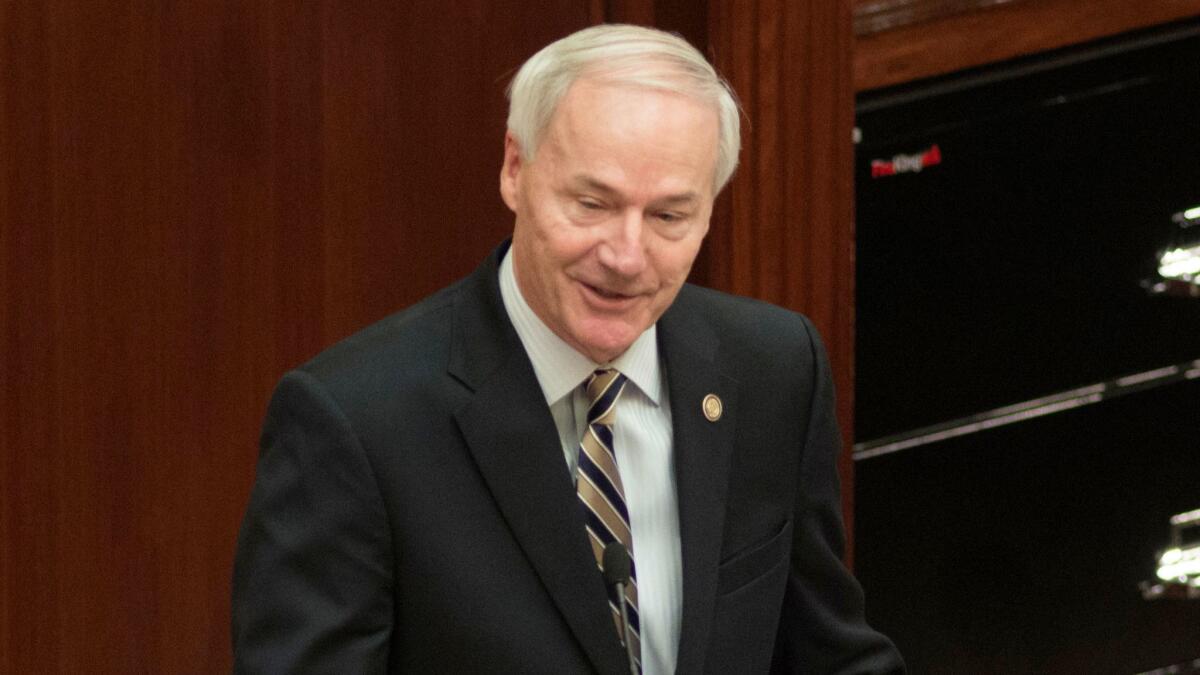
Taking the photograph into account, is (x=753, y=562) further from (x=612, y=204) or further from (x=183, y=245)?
(x=183, y=245)

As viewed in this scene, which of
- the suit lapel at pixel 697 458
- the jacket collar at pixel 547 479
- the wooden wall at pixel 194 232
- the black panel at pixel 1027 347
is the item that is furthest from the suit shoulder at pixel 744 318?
the black panel at pixel 1027 347

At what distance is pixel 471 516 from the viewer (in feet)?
6.37

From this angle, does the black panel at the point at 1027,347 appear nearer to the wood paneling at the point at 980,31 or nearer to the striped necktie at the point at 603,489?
the wood paneling at the point at 980,31

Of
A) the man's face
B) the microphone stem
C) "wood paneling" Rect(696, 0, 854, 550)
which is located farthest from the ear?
"wood paneling" Rect(696, 0, 854, 550)

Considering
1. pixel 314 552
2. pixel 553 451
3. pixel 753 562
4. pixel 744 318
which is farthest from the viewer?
pixel 744 318

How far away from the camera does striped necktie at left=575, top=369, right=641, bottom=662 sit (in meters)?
1.97

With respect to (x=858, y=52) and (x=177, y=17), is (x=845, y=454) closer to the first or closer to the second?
(x=858, y=52)

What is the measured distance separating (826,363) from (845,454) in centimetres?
75

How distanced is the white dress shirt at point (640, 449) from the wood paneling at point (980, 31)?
95cm

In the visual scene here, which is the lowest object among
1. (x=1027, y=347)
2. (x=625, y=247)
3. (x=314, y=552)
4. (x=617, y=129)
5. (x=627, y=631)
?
(x=1027, y=347)

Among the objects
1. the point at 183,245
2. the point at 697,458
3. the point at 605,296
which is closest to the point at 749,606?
the point at 697,458

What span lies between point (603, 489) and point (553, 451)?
0.06 meters

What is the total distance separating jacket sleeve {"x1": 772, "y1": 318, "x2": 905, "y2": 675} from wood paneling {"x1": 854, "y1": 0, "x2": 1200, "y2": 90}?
0.82 metres

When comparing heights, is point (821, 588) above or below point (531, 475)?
below
